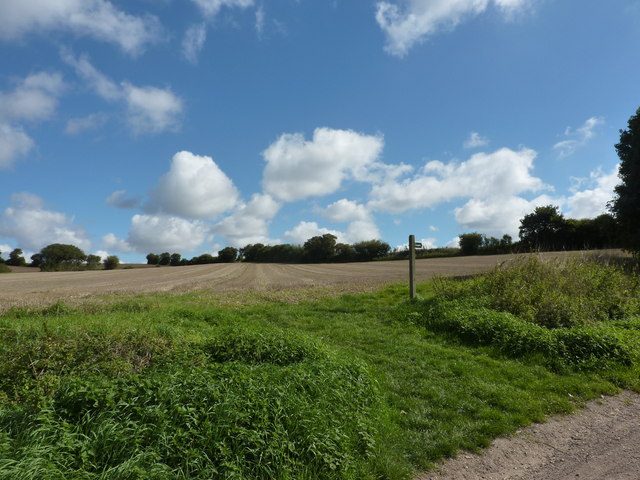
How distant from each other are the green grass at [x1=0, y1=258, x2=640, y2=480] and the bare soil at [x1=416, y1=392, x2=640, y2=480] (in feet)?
0.68

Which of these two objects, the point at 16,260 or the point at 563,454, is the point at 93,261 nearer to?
the point at 16,260

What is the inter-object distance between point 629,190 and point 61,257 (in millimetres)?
116039

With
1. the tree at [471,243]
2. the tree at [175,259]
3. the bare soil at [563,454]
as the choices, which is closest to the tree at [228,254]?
the tree at [175,259]

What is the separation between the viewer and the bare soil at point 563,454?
4133mm

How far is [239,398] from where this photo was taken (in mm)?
3986

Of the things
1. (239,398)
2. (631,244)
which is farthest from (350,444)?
(631,244)

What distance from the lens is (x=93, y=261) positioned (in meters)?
96.4

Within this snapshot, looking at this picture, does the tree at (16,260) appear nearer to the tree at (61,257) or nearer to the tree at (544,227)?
the tree at (61,257)

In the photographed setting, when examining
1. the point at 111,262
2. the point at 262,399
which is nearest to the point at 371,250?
the point at 111,262

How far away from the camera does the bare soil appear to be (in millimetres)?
4133

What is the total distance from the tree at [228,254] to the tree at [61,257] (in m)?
42.4

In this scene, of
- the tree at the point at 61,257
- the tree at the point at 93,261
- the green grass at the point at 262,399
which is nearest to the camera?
the green grass at the point at 262,399

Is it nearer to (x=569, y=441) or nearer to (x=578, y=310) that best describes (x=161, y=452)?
(x=569, y=441)

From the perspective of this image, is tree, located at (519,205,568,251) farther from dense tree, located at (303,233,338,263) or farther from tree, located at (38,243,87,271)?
tree, located at (38,243,87,271)
